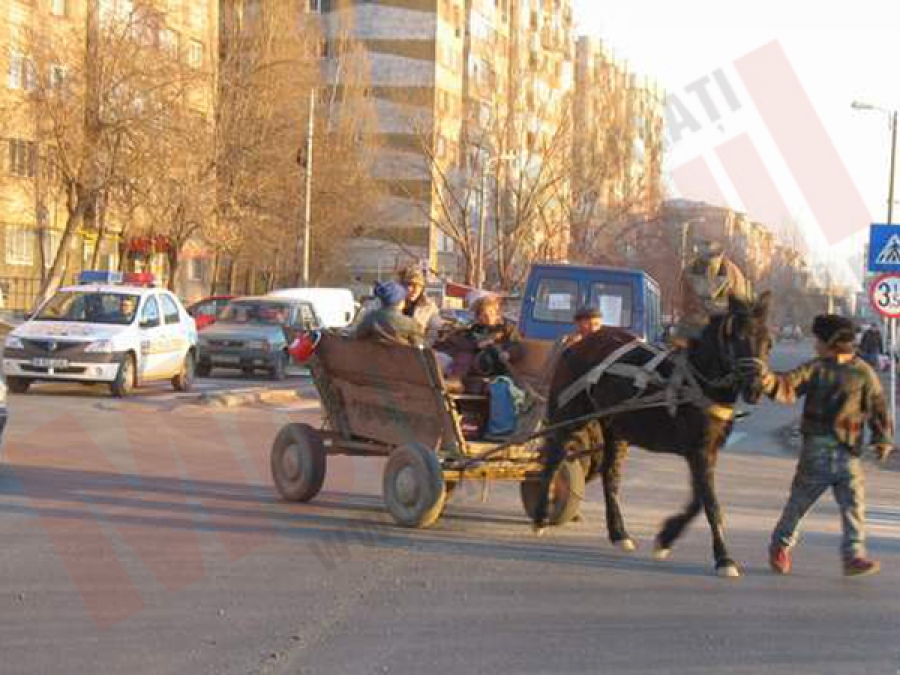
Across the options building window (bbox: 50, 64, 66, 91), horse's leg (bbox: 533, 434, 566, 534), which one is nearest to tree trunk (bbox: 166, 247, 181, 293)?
building window (bbox: 50, 64, 66, 91)

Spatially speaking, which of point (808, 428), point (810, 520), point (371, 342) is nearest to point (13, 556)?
point (371, 342)

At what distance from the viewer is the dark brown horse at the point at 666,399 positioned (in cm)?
822

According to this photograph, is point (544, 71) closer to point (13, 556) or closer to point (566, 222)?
point (566, 222)

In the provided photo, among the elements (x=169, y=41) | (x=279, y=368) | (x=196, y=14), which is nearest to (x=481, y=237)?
(x=169, y=41)

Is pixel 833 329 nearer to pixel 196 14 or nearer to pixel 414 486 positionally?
pixel 414 486

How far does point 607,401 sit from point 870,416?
1821mm

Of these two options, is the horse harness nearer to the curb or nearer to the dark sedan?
the curb

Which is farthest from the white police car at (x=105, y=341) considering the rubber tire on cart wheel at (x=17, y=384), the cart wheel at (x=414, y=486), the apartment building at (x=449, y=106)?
the apartment building at (x=449, y=106)

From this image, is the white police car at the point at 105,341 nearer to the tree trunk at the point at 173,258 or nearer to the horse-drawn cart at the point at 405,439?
the horse-drawn cart at the point at 405,439

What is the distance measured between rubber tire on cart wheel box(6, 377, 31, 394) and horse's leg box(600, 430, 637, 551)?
43.6 ft

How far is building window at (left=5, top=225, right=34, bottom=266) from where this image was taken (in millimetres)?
45344

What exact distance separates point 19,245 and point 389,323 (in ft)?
128

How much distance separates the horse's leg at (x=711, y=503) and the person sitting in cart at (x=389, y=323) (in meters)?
2.66

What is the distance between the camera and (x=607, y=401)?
364 inches
